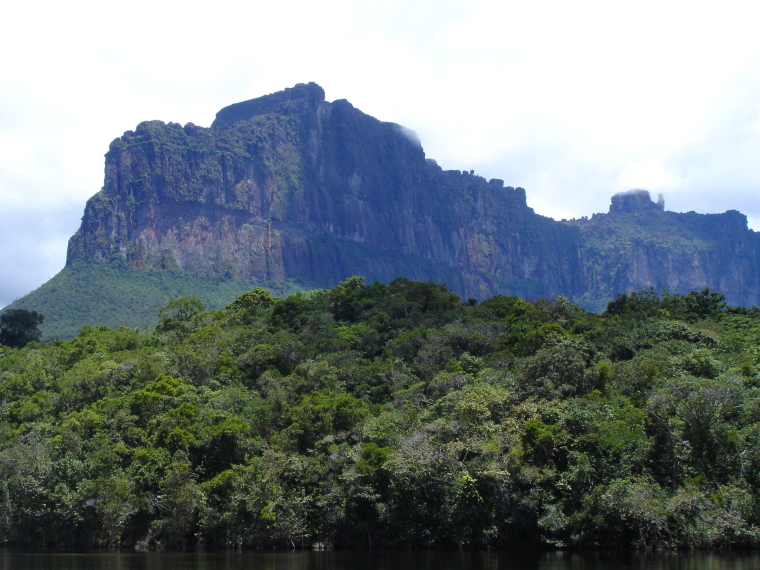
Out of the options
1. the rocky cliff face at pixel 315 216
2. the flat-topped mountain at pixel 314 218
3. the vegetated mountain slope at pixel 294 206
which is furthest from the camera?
the rocky cliff face at pixel 315 216

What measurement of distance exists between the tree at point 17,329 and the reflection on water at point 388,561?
169 feet

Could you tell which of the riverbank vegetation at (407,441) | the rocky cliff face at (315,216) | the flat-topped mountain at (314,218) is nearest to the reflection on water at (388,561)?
the riverbank vegetation at (407,441)

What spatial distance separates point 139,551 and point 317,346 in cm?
2097

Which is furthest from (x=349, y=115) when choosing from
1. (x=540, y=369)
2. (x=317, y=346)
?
(x=540, y=369)

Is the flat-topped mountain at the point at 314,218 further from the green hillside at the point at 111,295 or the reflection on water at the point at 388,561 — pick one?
the reflection on water at the point at 388,561

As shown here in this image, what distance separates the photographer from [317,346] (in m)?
55.8

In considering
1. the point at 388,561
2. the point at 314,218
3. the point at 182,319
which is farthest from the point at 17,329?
the point at 314,218

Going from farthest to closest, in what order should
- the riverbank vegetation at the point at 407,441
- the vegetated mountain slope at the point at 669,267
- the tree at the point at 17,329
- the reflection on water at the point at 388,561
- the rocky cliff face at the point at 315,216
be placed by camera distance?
the vegetated mountain slope at the point at 669,267, the rocky cliff face at the point at 315,216, the tree at the point at 17,329, the riverbank vegetation at the point at 407,441, the reflection on water at the point at 388,561

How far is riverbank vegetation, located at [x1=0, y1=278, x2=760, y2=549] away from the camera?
33.3 meters

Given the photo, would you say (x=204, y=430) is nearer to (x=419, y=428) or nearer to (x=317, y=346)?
(x=419, y=428)

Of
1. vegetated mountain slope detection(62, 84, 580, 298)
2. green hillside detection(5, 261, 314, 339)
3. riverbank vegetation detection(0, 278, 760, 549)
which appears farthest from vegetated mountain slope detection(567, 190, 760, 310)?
riverbank vegetation detection(0, 278, 760, 549)

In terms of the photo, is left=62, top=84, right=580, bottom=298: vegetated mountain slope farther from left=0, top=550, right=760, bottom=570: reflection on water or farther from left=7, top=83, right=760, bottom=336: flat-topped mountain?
left=0, top=550, right=760, bottom=570: reflection on water

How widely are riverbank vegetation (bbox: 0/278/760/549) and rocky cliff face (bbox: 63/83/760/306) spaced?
87.5m

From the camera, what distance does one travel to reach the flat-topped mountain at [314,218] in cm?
13900
